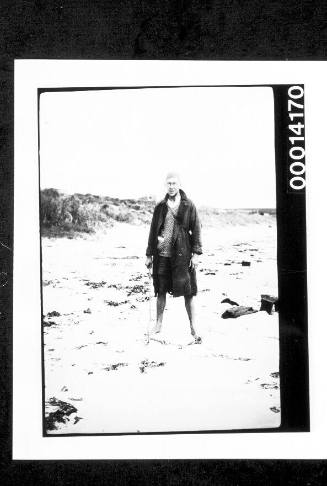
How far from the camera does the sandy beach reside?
78 cm

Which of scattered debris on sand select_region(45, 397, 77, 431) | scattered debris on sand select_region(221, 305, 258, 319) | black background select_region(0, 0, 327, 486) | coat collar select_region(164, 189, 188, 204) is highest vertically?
black background select_region(0, 0, 327, 486)

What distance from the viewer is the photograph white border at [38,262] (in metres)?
0.78

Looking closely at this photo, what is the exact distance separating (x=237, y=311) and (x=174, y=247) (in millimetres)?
167

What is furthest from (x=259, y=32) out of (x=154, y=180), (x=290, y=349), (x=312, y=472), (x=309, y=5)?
(x=312, y=472)

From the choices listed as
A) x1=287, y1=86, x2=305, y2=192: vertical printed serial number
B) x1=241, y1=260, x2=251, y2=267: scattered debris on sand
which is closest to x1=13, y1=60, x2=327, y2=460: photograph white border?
x1=287, y1=86, x2=305, y2=192: vertical printed serial number

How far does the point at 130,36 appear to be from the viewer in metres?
0.79

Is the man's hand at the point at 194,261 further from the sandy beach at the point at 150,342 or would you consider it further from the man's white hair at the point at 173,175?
the man's white hair at the point at 173,175

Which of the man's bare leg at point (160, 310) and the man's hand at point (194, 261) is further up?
the man's hand at point (194, 261)

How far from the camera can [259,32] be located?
79cm

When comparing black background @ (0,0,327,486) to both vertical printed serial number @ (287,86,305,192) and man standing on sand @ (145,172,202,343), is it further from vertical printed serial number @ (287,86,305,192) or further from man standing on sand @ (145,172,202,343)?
man standing on sand @ (145,172,202,343)

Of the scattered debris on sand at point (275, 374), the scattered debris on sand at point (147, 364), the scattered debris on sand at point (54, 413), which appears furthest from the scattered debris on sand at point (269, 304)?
the scattered debris on sand at point (54, 413)

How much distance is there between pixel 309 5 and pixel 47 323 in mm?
776

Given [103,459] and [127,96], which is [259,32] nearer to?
[127,96]

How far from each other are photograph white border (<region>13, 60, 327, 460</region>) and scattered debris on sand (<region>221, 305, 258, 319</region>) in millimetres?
116
